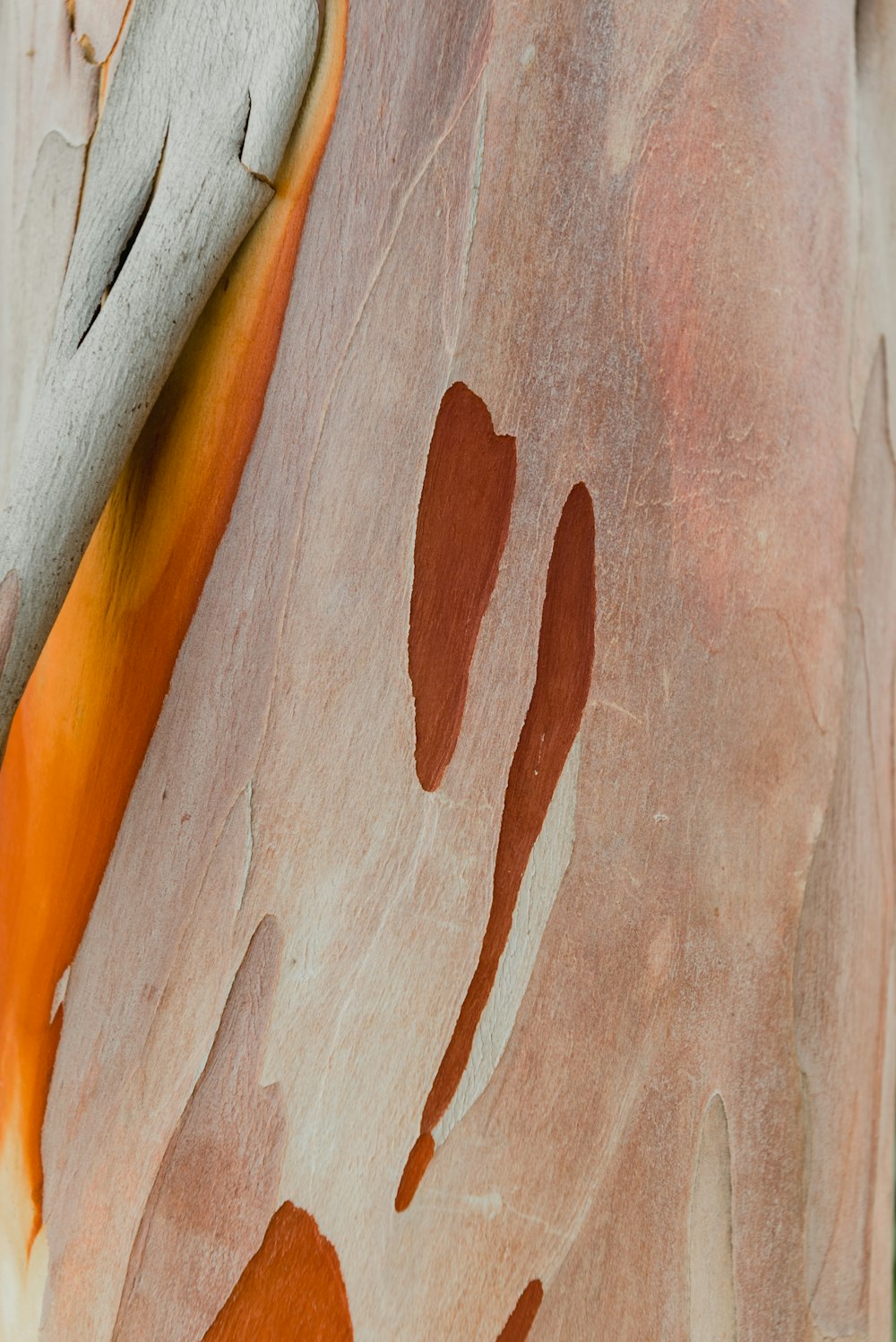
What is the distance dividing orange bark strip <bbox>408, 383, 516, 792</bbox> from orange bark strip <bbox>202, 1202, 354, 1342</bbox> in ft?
0.45

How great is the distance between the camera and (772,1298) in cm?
32

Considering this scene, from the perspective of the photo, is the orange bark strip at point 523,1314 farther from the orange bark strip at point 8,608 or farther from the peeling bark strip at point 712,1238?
the orange bark strip at point 8,608

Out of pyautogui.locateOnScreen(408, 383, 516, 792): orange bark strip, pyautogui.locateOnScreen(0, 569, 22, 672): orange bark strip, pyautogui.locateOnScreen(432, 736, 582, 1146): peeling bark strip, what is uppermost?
pyautogui.locateOnScreen(408, 383, 516, 792): orange bark strip

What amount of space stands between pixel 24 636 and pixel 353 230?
5.5 inches

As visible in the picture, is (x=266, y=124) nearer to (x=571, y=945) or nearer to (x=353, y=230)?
(x=353, y=230)

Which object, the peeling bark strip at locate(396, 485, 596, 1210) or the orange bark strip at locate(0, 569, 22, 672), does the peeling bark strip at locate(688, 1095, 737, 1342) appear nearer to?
the peeling bark strip at locate(396, 485, 596, 1210)

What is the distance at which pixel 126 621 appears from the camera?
0.33m

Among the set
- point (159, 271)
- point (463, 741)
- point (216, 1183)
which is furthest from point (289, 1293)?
point (159, 271)

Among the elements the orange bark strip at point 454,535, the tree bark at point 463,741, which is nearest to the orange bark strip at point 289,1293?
the tree bark at point 463,741

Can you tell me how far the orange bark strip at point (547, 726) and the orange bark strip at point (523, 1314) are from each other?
0.06 metres

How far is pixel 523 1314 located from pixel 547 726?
0.15 meters

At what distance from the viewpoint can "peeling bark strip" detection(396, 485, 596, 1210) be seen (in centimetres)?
31

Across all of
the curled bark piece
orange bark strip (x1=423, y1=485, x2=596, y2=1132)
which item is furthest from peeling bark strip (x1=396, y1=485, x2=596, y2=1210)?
the curled bark piece

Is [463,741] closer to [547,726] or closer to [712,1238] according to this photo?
[547,726]
